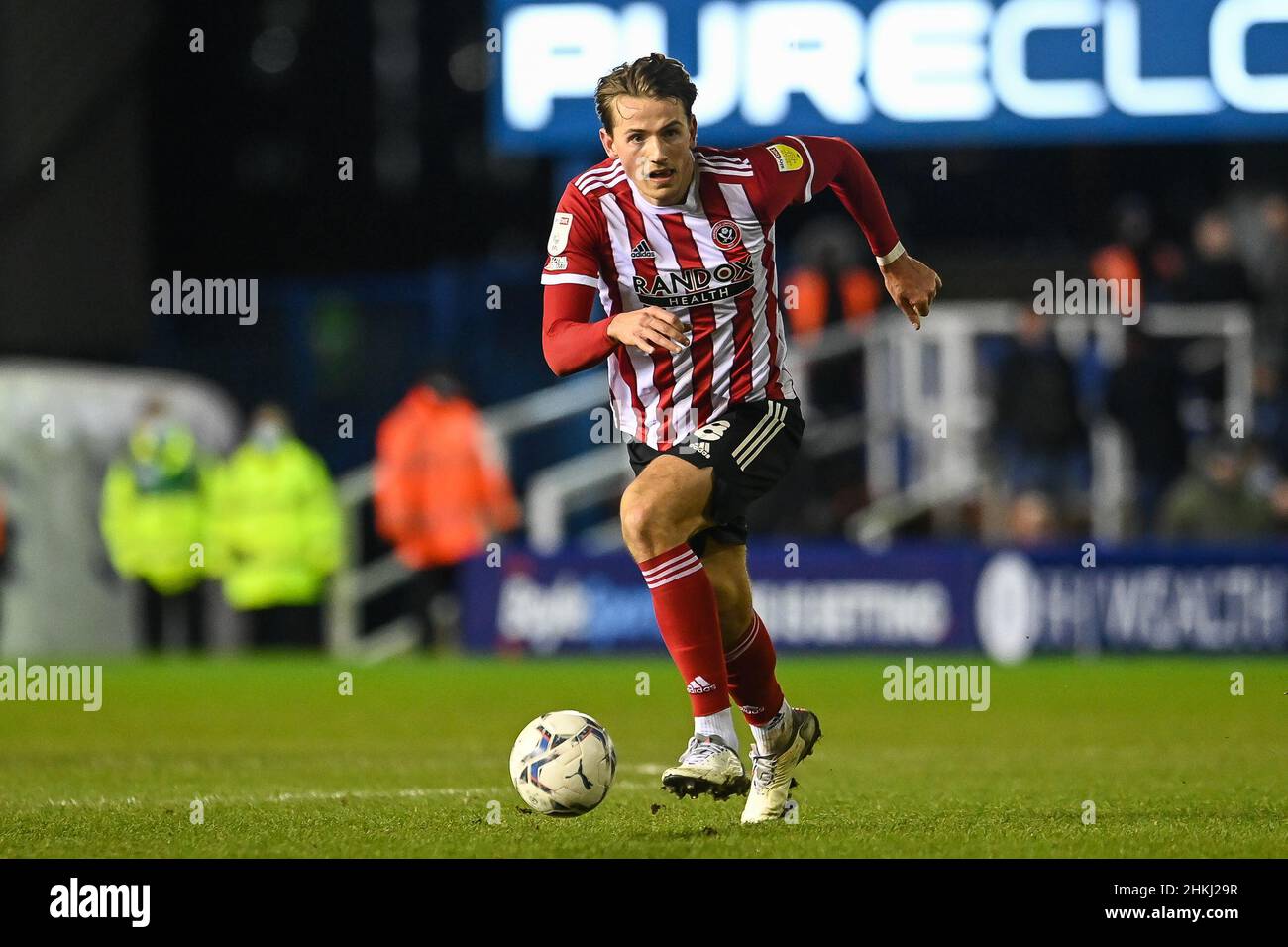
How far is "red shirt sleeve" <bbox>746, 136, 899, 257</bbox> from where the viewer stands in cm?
634

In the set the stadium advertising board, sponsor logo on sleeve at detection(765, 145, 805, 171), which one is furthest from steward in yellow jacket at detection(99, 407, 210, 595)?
sponsor logo on sleeve at detection(765, 145, 805, 171)

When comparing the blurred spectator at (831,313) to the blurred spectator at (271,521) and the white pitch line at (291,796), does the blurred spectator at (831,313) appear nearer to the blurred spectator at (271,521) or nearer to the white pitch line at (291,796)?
the blurred spectator at (271,521)

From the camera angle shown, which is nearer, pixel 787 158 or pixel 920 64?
pixel 787 158

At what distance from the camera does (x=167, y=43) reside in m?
28.3

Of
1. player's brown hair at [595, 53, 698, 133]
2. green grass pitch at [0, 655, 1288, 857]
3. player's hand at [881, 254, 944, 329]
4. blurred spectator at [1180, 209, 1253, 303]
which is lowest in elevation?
green grass pitch at [0, 655, 1288, 857]

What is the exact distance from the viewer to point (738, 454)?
611 centimetres

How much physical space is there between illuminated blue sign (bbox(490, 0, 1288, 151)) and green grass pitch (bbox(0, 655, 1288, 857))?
3.73 meters

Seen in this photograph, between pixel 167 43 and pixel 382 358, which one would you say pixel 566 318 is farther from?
pixel 167 43

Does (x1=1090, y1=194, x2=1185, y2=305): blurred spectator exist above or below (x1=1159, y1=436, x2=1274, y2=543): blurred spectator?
above

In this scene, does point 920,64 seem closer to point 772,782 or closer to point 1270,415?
point 1270,415

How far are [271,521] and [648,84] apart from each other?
11742mm

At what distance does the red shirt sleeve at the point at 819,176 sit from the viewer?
634 centimetres

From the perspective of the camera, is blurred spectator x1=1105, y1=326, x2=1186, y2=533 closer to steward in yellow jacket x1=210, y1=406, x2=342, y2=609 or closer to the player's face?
steward in yellow jacket x1=210, y1=406, x2=342, y2=609

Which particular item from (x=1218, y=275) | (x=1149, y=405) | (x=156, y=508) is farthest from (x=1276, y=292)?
(x=156, y=508)
